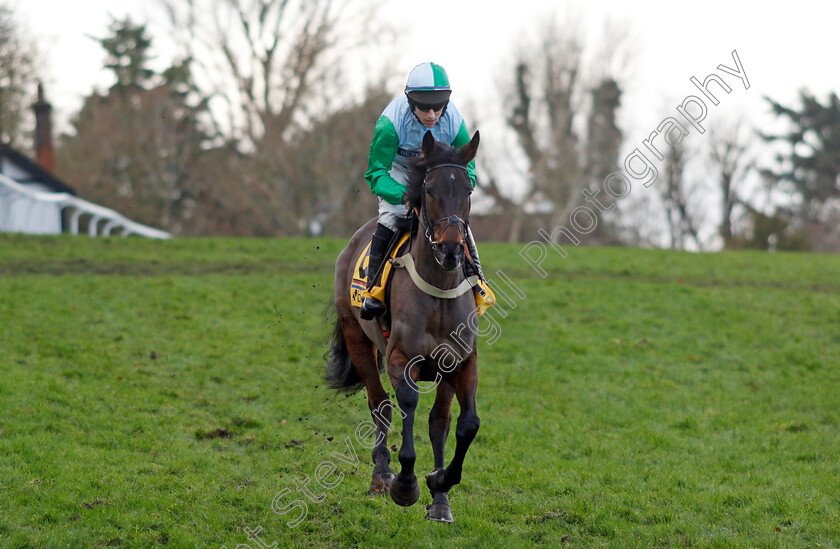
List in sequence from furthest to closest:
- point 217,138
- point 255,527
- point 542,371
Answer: point 217,138
point 542,371
point 255,527

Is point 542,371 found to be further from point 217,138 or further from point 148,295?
point 217,138

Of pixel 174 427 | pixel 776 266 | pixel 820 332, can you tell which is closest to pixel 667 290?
pixel 820 332

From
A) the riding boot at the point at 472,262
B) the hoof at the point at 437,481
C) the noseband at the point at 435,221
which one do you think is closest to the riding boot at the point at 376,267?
the riding boot at the point at 472,262

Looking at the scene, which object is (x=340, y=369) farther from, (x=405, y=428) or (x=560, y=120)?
(x=560, y=120)

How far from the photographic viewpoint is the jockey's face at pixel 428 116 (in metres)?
5.98

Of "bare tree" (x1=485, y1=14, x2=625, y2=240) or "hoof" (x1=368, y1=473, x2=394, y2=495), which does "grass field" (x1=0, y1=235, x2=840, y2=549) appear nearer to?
"hoof" (x1=368, y1=473, x2=394, y2=495)

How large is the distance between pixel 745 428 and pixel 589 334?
15.3ft

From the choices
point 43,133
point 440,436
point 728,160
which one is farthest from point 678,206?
point 440,436

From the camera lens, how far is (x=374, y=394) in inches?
279

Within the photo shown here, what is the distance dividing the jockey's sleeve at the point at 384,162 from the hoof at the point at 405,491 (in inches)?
80.4

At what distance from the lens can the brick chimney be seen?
35312 millimetres

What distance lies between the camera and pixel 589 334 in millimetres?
14031

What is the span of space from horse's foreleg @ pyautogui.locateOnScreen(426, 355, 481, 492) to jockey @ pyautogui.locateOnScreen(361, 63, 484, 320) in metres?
0.82

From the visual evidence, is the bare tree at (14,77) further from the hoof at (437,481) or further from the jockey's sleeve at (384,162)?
the hoof at (437,481)
